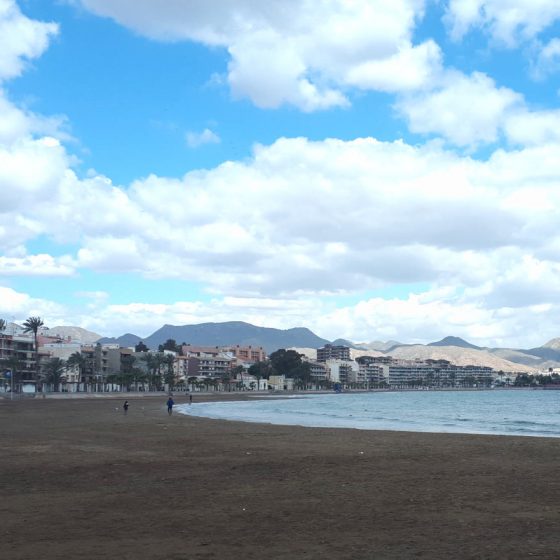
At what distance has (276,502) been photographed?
14.5 metres

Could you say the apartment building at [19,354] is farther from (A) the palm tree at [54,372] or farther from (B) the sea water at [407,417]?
(B) the sea water at [407,417]

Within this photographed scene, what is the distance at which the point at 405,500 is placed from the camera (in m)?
14.9

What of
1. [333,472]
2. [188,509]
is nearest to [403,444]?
[333,472]

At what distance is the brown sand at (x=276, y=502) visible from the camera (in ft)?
34.3

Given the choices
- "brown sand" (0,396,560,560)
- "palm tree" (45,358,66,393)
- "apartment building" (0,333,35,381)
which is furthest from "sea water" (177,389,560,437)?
"apartment building" (0,333,35,381)

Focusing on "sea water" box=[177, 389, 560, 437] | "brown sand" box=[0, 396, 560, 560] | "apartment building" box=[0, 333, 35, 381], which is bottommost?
"sea water" box=[177, 389, 560, 437]

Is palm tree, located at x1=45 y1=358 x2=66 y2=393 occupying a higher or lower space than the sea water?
higher

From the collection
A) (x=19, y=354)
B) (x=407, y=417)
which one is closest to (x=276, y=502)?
(x=407, y=417)

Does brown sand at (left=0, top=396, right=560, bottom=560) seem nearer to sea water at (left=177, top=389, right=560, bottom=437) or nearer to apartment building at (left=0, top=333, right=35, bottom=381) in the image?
sea water at (left=177, top=389, right=560, bottom=437)

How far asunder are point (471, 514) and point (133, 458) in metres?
12.7

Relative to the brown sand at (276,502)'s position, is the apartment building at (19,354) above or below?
above

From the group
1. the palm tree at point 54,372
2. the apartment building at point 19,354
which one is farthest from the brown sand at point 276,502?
the palm tree at point 54,372

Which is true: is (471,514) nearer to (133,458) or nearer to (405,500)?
(405,500)

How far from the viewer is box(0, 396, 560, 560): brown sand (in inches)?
411
